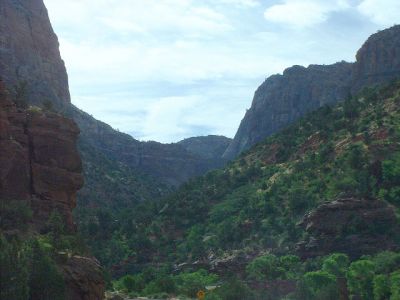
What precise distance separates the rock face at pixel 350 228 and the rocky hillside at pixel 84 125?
4656 cm

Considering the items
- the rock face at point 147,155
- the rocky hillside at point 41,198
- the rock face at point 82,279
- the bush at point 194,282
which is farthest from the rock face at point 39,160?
the rock face at point 147,155

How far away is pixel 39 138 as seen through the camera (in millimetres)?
43906

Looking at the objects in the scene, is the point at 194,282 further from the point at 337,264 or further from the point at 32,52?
the point at 32,52

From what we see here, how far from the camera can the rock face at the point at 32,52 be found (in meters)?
118

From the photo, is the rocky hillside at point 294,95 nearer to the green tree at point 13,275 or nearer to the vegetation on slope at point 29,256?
the vegetation on slope at point 29,256

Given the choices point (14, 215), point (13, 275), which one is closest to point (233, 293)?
point (14, 215)

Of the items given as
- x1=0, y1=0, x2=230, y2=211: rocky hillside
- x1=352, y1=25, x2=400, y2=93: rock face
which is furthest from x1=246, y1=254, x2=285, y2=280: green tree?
x1=352, y1=25, x2=400, y2=93: rock face

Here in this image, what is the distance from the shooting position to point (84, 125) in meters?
143

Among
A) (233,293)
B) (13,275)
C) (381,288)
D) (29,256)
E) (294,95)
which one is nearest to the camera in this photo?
(13,275)

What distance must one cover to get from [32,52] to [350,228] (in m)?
90.4

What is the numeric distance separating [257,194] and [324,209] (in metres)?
14.9

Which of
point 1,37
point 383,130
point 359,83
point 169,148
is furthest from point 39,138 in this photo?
point 169,148

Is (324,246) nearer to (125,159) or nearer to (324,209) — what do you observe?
(324,209)

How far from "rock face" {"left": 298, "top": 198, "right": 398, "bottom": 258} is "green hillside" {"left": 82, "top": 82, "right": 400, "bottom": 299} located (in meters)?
0.09
